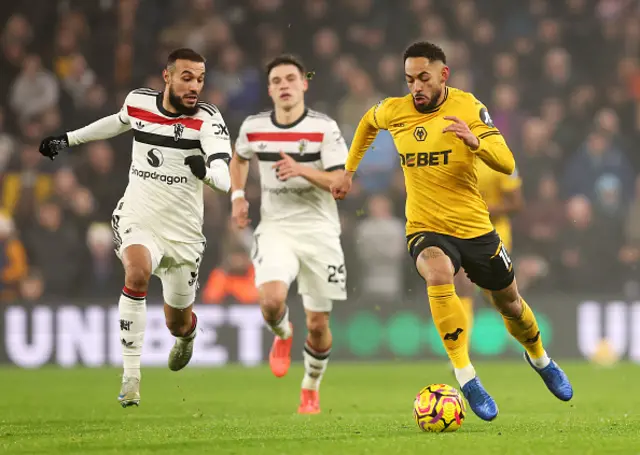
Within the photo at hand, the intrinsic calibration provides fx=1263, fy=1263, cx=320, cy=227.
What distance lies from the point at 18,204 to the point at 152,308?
2330mm

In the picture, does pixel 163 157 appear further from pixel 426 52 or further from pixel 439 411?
pixel 439 411

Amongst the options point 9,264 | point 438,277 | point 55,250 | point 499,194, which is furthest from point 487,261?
point 9,264

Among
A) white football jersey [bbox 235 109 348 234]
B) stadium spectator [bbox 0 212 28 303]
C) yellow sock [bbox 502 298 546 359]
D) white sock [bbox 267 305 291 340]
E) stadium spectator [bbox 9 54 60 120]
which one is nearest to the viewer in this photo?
yellow sock [bbox 502 298 546 359]

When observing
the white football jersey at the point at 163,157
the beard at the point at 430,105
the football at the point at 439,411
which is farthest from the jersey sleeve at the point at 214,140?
the football at the point at 439,411

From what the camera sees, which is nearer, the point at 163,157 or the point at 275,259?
the point at 163,157

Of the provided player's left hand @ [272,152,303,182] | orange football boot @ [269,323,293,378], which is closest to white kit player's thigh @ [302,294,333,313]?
orange football boot @ [269,323,293,378]

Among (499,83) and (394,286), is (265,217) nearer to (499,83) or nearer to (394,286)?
(394,286)

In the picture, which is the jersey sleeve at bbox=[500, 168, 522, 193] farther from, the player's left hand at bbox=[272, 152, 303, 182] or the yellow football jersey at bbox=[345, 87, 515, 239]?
the yellow football jersey at bbox=[345, 87, 515, 239]

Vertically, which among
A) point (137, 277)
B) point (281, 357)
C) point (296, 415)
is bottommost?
point (296, 415)

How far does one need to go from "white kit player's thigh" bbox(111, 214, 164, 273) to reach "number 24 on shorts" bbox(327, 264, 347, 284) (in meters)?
1.48

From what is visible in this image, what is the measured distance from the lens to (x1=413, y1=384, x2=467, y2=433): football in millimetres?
7328

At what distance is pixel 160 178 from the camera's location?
880 centimetres

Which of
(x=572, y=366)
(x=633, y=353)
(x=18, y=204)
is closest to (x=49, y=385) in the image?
(x=18, y=204)

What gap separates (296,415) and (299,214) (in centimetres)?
157
